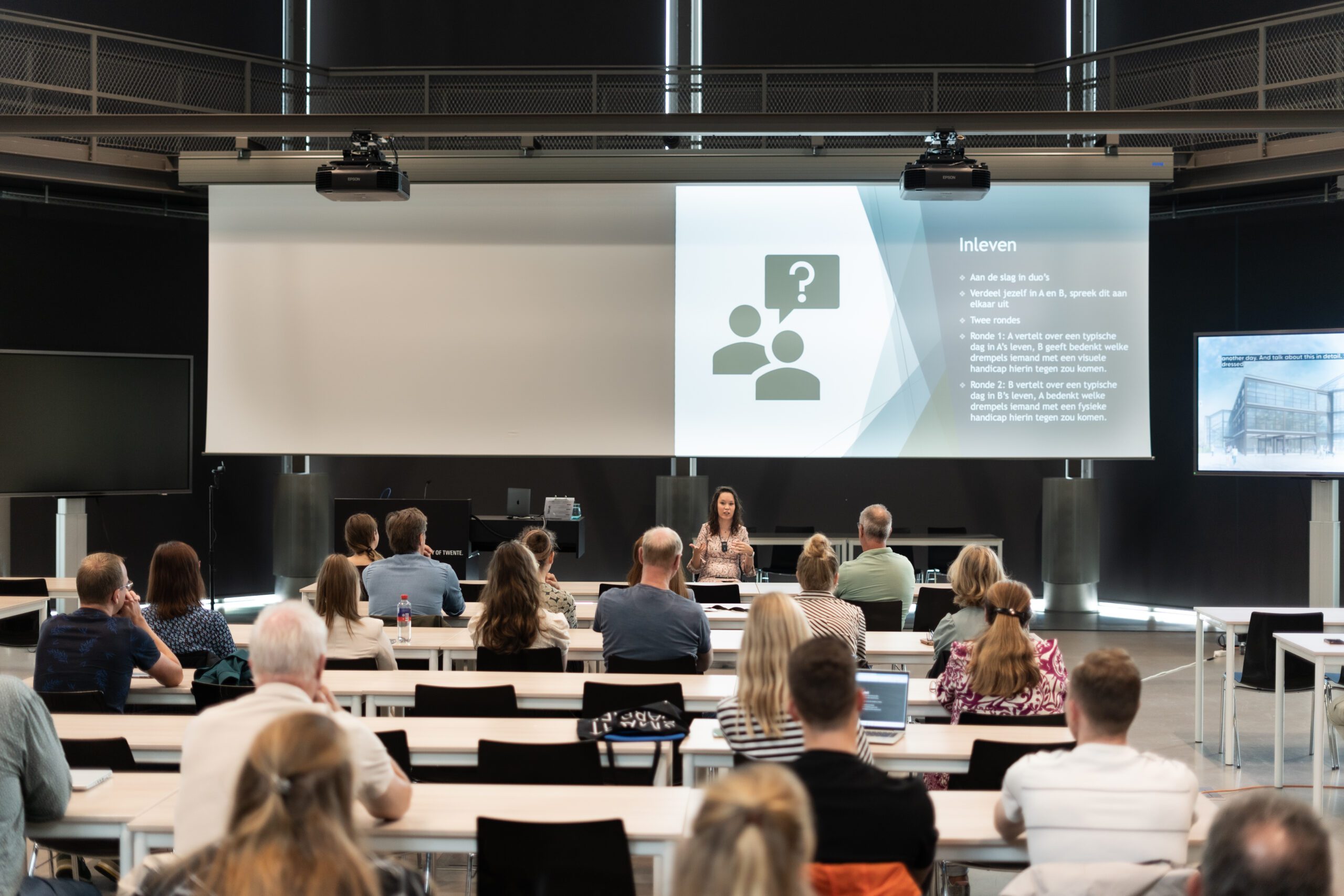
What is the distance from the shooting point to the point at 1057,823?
8.25 ft

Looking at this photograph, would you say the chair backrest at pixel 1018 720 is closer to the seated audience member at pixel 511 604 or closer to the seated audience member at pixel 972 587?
the seated audience member at pixel 972 587

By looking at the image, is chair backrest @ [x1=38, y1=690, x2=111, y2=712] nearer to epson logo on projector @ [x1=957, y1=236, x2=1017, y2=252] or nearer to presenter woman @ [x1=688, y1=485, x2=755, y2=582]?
presenter woman @ [x1=688, y1=485, x2=755, y2=582]

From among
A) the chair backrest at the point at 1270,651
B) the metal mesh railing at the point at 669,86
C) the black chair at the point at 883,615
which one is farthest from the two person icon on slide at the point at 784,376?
the chair backrest at the point at 1270,651


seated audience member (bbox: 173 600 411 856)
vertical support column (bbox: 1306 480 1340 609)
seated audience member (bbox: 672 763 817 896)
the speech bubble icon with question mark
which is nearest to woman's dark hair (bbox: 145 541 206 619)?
seated audience member (bbox: 173 600 411 856)

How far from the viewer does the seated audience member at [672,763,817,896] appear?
1466 mm

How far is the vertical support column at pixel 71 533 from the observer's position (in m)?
9.22

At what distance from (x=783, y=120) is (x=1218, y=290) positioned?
18.5 feet

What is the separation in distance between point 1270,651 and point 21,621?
762 cm

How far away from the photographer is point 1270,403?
27.8 ft

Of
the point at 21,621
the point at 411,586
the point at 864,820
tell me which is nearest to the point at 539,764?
the point at 864,820

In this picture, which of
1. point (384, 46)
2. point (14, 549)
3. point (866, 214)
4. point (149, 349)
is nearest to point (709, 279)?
point (866, 214)

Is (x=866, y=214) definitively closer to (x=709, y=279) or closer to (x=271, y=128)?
(x=709, y=279)

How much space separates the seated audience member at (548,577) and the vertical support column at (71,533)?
5186 mm

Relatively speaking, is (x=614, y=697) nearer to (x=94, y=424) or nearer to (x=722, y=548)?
(x=722, y=548)
